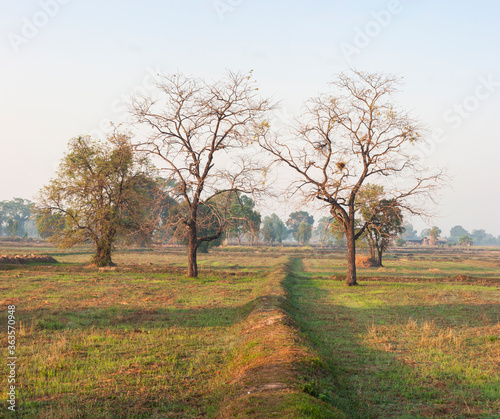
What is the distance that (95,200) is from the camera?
37938mm

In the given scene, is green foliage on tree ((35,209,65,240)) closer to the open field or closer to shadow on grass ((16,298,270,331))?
the open field

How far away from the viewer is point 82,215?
124ft

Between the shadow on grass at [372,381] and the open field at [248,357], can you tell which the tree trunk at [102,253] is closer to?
the open field at [248,357]

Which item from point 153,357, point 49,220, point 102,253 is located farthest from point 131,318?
point 49,220

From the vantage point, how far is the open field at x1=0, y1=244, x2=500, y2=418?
7.15 meters

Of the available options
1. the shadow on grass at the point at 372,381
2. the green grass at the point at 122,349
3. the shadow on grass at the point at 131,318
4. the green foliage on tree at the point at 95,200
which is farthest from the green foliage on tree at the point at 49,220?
the shadow on grass at the point at 372,381

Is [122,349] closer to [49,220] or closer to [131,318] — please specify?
[131,318]

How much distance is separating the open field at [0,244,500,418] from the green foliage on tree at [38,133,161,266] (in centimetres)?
1655

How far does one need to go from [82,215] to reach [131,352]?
99.8 feet

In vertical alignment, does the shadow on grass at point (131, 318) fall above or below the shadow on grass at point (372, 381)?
above

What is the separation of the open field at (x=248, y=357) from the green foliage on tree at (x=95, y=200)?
651 inches

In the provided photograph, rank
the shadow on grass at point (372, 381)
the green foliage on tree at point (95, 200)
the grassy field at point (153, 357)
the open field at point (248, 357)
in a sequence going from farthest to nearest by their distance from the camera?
the green foliage on tree at point (95, 200) < the shadow on grass at point (372, 381) < the open field at point (248, 357) < the grassy field at point (153, 357)

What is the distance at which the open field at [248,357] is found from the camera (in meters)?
7.15

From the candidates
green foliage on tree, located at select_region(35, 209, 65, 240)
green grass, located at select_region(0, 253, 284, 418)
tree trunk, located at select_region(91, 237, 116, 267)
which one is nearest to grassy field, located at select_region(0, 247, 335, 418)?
→ green grass, located at select_region(0, 253, 284, 418)
